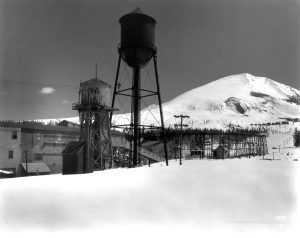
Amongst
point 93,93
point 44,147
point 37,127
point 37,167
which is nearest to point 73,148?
point 93,93

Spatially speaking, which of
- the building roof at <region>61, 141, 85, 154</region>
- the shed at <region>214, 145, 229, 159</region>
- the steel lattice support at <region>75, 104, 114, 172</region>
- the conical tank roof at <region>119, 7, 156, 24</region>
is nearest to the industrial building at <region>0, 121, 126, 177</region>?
the steel lattice support at <region>75, 104, 114, 172</region>

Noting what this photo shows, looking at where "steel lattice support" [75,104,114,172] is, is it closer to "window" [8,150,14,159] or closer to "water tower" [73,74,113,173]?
"water tower" [73,74,113,173]

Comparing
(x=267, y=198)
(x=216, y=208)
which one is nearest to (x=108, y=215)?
(x=216, y=208)

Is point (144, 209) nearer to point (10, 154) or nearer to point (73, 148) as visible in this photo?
point (73, 148)

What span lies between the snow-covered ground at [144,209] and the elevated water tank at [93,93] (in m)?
20.9

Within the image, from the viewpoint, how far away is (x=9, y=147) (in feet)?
141

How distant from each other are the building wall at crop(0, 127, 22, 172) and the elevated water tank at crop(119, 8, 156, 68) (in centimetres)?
2224

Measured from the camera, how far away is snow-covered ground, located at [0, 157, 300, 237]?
9.73 metres

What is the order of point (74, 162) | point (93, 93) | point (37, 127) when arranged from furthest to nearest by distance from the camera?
point (37, 127), point (93, 93), point (74, 162)

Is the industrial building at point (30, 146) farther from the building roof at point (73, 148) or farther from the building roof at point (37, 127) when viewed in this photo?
the building roof at point (73, 148)

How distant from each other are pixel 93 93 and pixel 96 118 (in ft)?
9.46

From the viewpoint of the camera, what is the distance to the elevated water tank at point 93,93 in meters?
35.8

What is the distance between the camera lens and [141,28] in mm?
29969

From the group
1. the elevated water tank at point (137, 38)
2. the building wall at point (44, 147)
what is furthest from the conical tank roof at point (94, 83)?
the building wall at point (44, 147)
